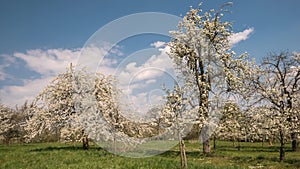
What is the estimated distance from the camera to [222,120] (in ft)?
79.4

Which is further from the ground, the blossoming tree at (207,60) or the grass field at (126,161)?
the blossoming tree at (207,60)

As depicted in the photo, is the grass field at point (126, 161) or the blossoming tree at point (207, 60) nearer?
the grass field at point (126, 161)

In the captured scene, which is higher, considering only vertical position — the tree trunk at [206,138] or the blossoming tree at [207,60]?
the blossoming tree at [207,60]

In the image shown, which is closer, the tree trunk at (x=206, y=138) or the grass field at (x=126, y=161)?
the grass field at (x=126, y=161)

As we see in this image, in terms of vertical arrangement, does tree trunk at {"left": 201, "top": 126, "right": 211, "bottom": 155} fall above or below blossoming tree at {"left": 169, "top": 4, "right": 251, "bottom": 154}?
below

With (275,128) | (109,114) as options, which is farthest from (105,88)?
(275,128)

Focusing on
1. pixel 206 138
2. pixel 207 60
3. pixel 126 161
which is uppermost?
pixel 207 60

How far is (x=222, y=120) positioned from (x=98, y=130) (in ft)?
42.8

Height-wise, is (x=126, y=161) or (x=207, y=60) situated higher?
(x=207, y=60)

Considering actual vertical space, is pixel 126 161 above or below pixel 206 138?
below

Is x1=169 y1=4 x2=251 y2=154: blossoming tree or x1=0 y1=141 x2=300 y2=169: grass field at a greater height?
x1=169 y1=4 x2=251 y2=154: blossoming tree

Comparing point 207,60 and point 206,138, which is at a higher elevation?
point 207,60

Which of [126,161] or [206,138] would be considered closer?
[126,161]

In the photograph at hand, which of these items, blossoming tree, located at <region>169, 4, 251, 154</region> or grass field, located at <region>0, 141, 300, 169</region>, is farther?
blossoming tree, located at <region>169, 4, 251, 154</region>
